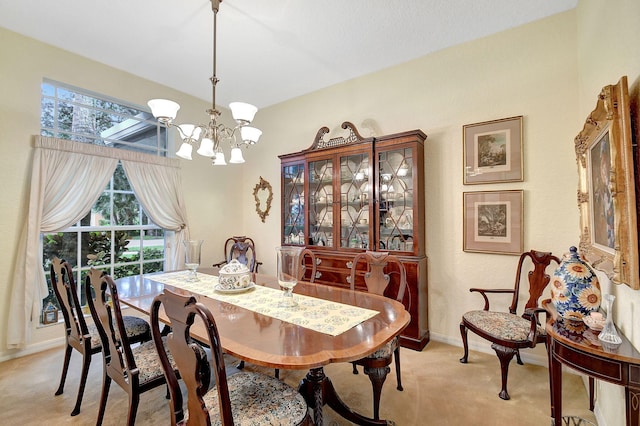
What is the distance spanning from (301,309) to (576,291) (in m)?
1.50

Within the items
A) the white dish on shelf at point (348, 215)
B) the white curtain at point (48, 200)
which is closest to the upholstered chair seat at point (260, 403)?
the white dish on shelf at point (348, 215)

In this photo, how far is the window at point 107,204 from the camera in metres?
2.99

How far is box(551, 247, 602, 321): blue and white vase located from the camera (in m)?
1.47

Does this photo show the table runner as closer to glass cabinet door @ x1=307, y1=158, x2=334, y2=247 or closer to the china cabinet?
the china cabinet

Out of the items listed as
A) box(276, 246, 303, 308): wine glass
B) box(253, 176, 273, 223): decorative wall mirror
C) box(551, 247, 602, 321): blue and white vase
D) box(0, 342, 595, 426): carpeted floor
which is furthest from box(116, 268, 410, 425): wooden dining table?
box(253, 176, 273, 223): decorative wall mirror

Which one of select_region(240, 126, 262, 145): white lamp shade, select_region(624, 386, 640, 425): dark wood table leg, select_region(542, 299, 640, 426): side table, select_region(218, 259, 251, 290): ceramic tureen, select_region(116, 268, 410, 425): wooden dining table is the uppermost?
select_region(240, 126, 262, 145): white lamp shade

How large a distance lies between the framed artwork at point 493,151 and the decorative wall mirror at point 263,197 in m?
2.78

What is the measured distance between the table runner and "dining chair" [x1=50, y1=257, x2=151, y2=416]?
0.44 meters

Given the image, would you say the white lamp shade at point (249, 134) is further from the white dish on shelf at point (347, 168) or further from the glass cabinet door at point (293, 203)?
the glass cabinet door at point (293, 203)

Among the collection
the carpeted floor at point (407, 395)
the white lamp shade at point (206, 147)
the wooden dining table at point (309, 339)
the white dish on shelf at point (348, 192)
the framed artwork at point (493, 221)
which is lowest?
the carpeted floor at point (407, 395)

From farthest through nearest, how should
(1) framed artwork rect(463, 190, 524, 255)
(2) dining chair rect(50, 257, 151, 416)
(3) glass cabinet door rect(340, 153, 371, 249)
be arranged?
(3) glass cabinet door rect(340, 153, 371, 249) → (1) framed artwork rect(463, 190, 524, 255) → (2) dining chair rect(50, 257, 151, 416)

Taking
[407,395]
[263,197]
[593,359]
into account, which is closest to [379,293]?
[407,395]

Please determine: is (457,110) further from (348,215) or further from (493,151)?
(348,215)

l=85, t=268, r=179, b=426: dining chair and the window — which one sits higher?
the window
